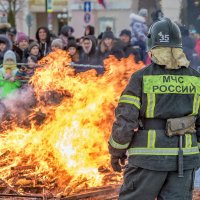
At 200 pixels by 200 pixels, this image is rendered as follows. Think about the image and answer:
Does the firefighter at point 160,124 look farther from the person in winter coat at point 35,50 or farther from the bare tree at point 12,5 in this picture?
the bare tree at point 12,5

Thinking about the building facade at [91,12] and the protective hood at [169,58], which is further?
the building facade at [91,12]

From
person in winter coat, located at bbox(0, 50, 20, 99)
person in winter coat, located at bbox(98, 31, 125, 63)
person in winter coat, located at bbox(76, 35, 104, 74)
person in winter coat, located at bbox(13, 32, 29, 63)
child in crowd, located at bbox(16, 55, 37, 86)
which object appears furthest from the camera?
person in winter coat, located at bbox(13, 32, 29, 63)

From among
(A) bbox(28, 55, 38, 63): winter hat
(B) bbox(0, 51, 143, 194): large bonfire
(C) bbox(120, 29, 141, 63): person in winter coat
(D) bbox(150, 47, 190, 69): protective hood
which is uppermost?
(D) bbox(150, 47, 190, 69): protective hood

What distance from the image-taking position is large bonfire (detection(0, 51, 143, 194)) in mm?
5598

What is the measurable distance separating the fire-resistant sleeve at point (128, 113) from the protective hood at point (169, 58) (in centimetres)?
20

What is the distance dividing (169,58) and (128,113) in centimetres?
52

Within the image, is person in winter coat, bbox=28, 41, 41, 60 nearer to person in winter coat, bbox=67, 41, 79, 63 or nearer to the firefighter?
person in winter coat, bbox=67, 41, 79, 63

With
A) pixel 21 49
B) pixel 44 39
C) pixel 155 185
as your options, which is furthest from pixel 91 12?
pixel 155 185

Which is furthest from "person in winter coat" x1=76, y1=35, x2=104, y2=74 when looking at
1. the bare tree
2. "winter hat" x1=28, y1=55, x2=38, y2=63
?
the bare tree

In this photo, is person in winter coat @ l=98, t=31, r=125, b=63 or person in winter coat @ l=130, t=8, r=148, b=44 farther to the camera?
person in winter coat @ l=130, t=8, r=148, b=44

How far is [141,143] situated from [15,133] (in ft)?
7.69

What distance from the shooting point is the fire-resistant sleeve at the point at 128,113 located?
3930 mm

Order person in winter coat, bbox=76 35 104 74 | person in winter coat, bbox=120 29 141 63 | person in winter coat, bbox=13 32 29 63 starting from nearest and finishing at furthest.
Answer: person in winter coat, bbox=76 35 104 74 → person in winter coat, bbox=120 29 141 63 → person in winter coat, bbox=13 32 29 63

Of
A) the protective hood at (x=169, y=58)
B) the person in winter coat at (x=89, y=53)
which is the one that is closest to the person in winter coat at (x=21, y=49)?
the person in winter coat at (x=89, y=53)
